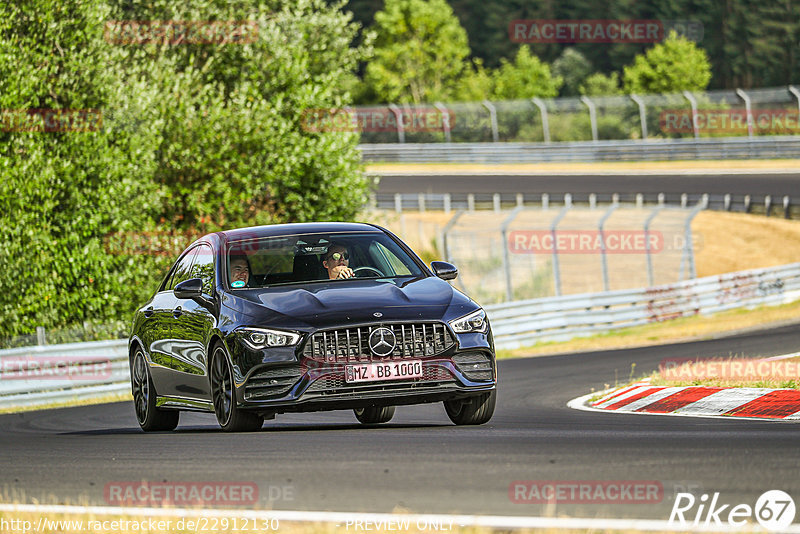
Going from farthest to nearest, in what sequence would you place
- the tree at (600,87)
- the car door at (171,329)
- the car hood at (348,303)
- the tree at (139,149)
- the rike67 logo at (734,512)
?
1. the tree at (600,87)
2. the tree at (139,149)
3. the car door at (171,329)
4. the car hood at (348,303)
5. the rike67 logo at (734,512)

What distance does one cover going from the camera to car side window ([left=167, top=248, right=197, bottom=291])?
11.0m

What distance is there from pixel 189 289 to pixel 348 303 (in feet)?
5.03

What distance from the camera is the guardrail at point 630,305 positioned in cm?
2522

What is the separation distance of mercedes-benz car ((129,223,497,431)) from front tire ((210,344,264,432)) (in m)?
0.01

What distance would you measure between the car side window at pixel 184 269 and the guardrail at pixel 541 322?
8031mm

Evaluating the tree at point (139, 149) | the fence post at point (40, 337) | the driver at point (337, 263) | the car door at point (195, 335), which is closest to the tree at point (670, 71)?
the tree at point (139, 149)

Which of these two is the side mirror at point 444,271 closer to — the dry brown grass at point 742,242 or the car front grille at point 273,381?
the car front grille at point 273,381

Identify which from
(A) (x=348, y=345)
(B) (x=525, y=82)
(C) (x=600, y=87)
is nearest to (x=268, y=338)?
(A) (x=348, y=345)

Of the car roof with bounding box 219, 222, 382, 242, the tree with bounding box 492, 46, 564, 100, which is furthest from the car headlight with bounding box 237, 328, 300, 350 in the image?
the tree with bounding box 492, 46, 564, 100

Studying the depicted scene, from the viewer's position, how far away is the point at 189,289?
994 centimetres

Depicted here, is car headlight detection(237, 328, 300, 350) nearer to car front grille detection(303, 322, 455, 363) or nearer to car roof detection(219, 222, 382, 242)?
car front grille detection(303, 322, 455, 363)

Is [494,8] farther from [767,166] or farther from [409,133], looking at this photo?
[767,166]

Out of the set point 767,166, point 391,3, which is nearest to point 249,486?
point 767,166

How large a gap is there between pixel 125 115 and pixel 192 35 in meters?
5.67
